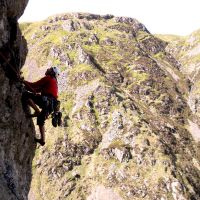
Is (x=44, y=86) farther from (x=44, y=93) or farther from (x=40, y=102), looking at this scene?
(x=40, y=102)

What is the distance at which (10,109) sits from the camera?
25609mm

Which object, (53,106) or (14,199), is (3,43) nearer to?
(53,106)

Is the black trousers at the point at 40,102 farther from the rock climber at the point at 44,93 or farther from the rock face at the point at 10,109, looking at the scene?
the rock face at the point at 10,109

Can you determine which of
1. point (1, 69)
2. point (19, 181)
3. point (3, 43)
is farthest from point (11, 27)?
point (19, 181)

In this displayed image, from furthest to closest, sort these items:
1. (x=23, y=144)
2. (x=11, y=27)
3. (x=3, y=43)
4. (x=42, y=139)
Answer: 1. (x=23, y=144)
2. (x=42, y=139)
3. (x=11, y=27)
4. (x=3, y=43)

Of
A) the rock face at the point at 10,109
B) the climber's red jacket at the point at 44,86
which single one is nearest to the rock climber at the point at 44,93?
the climber's red jacket at the point at 44,86

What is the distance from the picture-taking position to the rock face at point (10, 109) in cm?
2444

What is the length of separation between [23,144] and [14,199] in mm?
4942

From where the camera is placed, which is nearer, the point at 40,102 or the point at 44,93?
the point at 44,93

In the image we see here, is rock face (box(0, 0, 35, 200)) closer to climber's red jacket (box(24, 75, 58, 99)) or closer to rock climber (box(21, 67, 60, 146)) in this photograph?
rock climber (box(21, 67, 60, 146))

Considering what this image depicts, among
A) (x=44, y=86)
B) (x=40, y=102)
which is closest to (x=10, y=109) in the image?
(x=40, y=102)

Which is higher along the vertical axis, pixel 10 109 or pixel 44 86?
pixel 44 86

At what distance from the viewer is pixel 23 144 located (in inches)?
1194

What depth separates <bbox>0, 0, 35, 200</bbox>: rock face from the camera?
80.2 feet
